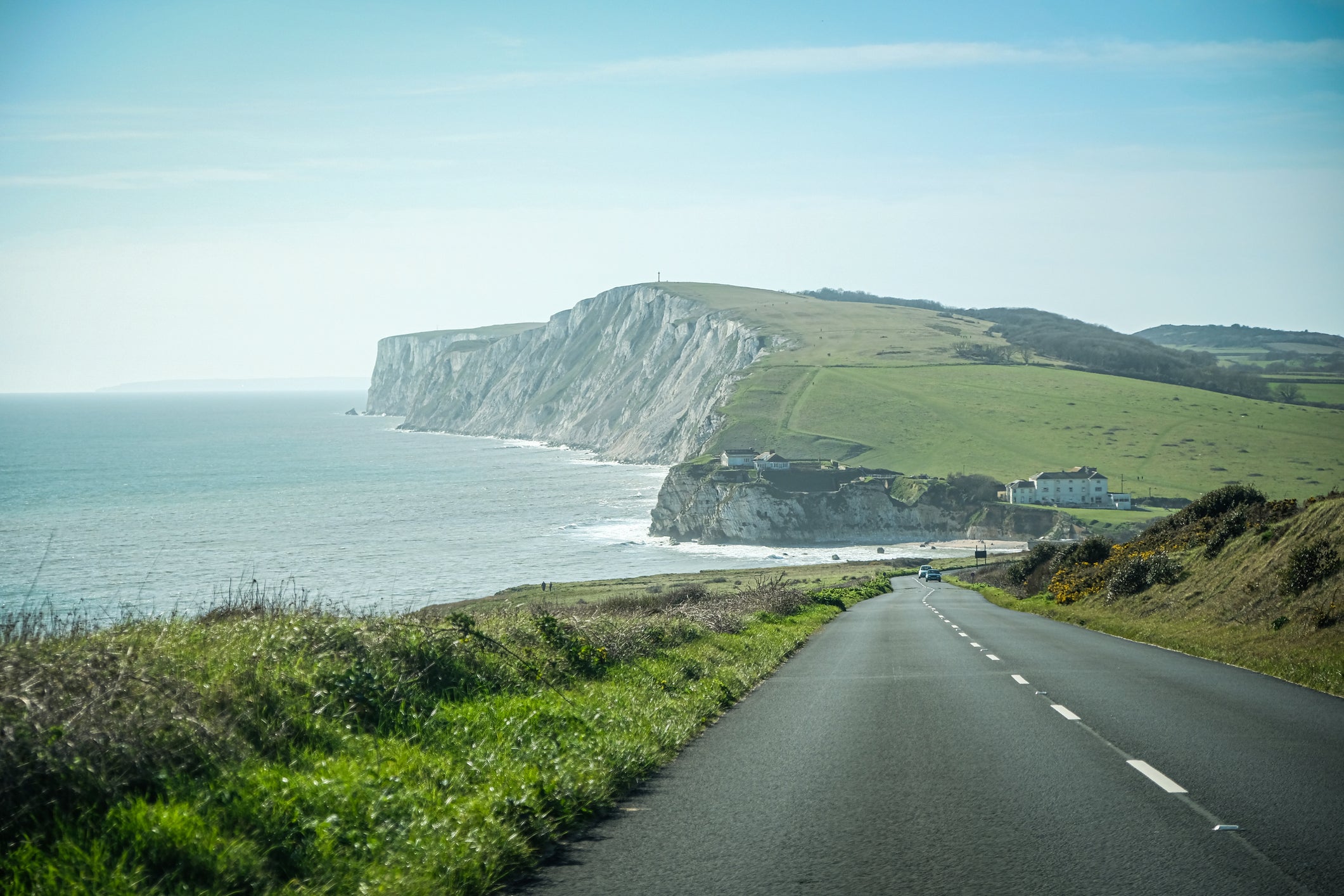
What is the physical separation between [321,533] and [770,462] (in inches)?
2798

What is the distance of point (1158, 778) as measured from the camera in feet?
26.8

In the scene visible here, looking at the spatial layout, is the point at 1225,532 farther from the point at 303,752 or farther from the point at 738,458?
the point at 738,458

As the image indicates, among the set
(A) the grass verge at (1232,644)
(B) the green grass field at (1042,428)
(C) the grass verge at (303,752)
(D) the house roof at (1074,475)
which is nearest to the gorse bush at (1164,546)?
(A) the grass verge at (1232,644)

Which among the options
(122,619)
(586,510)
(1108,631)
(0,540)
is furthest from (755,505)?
(122,619)

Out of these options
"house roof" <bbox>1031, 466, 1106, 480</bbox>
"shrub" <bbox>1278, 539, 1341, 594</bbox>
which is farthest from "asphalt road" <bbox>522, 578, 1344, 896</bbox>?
"house roof" <bbox>1031, 466, 1106, 480</bbox>

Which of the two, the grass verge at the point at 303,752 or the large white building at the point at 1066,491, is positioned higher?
the grass verge at the point at 303,752

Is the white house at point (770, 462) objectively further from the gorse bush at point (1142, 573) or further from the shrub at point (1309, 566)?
the shrub at point (1309, 566)

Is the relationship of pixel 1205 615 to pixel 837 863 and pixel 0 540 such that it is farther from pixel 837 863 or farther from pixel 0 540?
pixel 0 540

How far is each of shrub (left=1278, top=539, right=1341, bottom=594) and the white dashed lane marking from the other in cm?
1469

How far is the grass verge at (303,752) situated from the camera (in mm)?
5410

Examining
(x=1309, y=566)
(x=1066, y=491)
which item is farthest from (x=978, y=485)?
Result: (x=1309, y=566)

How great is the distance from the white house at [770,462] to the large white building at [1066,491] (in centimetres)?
3351

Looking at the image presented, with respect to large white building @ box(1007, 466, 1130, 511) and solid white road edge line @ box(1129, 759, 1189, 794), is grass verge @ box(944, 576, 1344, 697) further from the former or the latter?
large white building @ box(1007, 466, 1130, 511)

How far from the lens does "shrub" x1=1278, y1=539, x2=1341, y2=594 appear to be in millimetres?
20484
